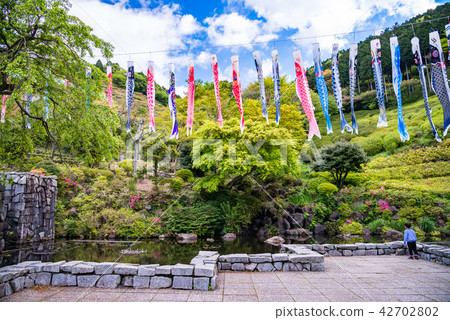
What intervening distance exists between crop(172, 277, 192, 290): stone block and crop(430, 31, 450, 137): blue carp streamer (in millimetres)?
6871

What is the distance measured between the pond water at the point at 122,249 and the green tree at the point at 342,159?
232 inches

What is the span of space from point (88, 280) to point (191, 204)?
381 inches

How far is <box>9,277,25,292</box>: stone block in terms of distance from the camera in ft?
12.9

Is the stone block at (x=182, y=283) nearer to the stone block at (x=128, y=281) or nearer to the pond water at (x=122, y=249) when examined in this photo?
the stone block at (x=128, y=281)

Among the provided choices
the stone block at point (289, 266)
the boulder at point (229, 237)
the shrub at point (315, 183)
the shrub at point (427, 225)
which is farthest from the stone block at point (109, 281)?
the shrub at point (315, 183)

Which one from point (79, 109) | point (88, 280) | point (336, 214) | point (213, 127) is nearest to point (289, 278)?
point (88, 280)

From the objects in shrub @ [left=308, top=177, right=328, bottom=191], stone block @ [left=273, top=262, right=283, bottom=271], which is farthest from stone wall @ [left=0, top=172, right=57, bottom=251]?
shrub @ [left=308, top=177, right=328, bottom=191]

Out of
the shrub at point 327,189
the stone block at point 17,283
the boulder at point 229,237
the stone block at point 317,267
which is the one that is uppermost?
the shrub at point 327,189

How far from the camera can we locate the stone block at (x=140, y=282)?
421 centimetres

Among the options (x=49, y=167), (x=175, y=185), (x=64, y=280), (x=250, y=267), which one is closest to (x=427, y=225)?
(x=250, y=267)

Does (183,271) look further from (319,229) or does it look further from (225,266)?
(319,229)

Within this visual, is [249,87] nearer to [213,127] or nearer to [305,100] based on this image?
[213,127]

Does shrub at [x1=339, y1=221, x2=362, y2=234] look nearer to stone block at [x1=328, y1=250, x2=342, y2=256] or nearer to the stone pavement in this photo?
stone block at [x1=328, y1=250, x2=342, y2=256]

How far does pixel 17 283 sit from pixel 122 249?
5.41 metres
